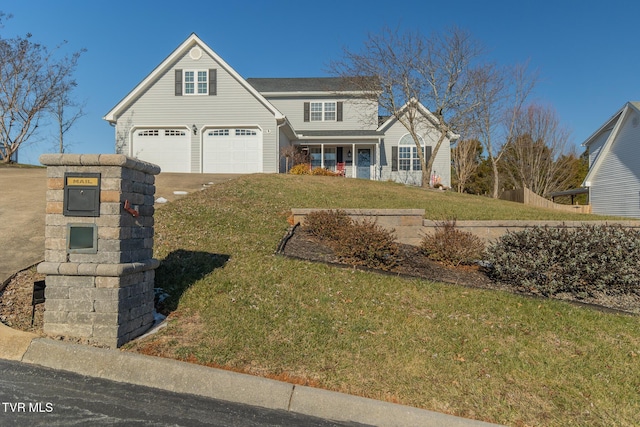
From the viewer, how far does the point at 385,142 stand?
24.8 m

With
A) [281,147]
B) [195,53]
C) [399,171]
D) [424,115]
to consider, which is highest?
[195,53]

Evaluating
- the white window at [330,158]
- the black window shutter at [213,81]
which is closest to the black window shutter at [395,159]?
the white window at [330,158]

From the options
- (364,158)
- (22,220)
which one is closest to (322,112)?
(364,158)

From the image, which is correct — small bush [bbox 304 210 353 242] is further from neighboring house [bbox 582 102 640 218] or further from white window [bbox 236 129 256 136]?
neighboring house [bbox 582 102 640 218]

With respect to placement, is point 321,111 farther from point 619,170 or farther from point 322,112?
point 619,170

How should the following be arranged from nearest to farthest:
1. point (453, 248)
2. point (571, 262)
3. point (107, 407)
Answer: point (107, 407)
point (571, 262)
point (453, 248)

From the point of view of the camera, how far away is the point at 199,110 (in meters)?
20.8

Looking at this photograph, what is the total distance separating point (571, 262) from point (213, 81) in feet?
60.1

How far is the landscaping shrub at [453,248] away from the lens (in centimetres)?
752

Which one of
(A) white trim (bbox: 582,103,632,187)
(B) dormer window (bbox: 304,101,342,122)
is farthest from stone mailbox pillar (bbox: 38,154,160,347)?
(A) white trim (bbox: 582,103,632,187)

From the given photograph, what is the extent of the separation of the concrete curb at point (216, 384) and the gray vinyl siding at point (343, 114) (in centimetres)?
2187

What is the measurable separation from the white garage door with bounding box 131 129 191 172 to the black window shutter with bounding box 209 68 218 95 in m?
2.33

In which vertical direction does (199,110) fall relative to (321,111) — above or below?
below

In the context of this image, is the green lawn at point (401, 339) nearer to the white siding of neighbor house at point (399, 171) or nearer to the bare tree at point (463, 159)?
the white siding of neighbor house at point (399, 171)
